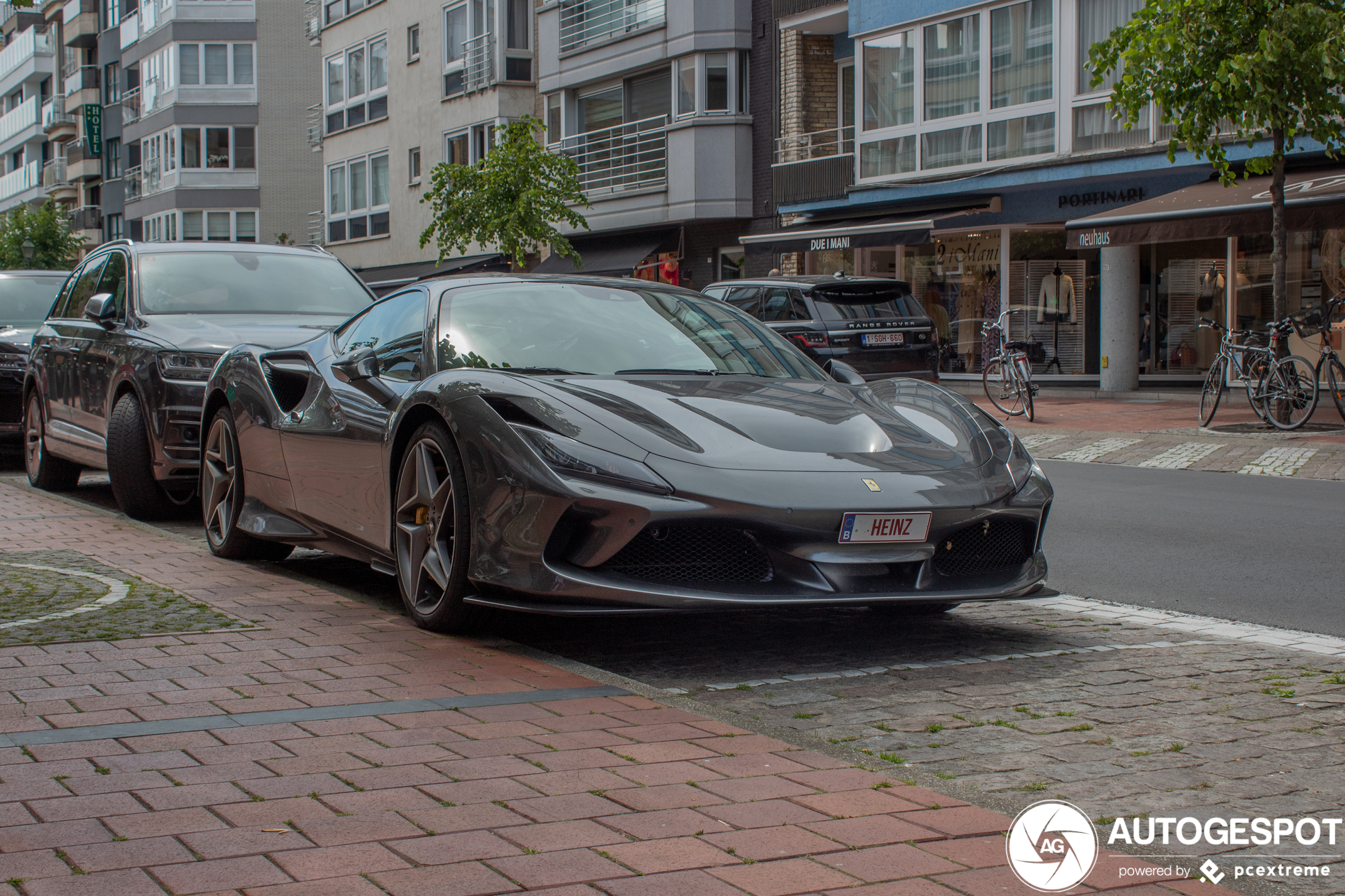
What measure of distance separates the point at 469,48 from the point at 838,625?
3641 cm

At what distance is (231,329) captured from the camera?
9148mm

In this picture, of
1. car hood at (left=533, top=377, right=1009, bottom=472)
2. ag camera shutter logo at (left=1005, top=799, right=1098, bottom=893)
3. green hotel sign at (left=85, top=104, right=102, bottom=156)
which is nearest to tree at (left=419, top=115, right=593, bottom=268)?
car hood at (left=533, top=377, right=1009, bottom=472)

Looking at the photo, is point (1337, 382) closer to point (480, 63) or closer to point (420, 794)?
point (420, 794)

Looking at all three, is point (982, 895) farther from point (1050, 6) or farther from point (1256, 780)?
point (1050, 6)

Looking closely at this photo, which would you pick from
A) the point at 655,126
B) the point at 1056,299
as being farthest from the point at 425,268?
the point at 1056,299

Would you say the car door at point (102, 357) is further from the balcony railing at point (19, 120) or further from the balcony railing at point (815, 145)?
the balcony railing at point (19, 120)

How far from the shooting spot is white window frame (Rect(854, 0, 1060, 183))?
23.4 metres

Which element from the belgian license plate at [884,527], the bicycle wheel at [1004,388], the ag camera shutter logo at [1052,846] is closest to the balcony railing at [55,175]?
the bicycle wheel at [1004,388]

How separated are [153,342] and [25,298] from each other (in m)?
5.79

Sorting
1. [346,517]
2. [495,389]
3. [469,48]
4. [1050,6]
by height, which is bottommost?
[346,517]

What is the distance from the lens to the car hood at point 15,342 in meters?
12.7

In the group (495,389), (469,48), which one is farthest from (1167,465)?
(469,48)

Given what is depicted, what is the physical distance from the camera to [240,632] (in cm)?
533

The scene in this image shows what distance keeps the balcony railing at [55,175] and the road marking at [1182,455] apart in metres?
71.4
